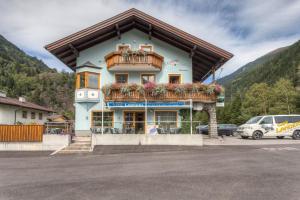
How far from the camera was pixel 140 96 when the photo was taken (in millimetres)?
20125

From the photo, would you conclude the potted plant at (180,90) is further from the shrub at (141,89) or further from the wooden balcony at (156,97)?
the shrub at (141,89)

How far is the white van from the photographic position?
21.6 meters

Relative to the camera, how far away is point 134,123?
20953mm

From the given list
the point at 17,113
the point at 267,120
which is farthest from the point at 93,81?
the point at 17,113

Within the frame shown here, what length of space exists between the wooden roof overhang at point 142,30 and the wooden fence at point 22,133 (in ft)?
20.4

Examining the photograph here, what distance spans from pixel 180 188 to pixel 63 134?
514 inches

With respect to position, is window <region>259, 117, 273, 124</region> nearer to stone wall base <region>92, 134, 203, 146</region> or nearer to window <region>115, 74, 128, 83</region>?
stone wall base <region>92, 134, 203, 146</region>

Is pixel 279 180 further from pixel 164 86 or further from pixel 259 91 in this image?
pixel 259 91

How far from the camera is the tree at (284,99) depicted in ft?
187

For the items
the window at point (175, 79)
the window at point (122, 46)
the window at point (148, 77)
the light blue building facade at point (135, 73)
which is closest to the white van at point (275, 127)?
the light blue building facade at point (135, 73)

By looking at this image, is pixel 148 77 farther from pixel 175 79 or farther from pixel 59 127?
pixel 59 127

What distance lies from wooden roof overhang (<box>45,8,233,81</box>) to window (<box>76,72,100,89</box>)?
7.43ft

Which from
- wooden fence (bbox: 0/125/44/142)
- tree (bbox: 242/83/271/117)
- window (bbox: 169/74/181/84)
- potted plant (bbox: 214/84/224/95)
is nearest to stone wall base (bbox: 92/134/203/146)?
wooden fence (bbox: 0/125/44/142)

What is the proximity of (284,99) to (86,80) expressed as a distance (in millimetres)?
50677
